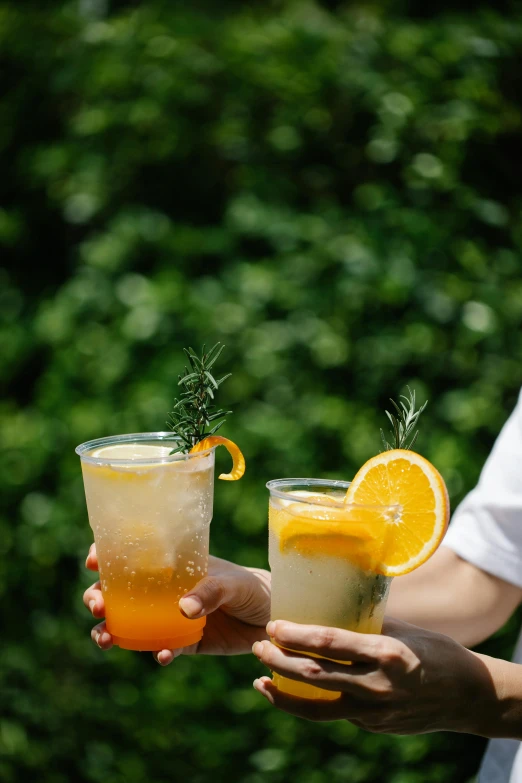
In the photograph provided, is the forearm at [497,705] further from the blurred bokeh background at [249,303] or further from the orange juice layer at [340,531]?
the blurred bokeh background at [249,303]

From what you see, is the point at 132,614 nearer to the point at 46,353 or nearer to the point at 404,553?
the point at 404,553

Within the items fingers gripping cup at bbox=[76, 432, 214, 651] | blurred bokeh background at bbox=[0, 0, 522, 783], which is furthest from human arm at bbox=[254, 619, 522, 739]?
blurred bokeh background at bbox=[0, 0, 522, 783]


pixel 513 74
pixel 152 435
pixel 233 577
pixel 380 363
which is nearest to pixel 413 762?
pixel 380 363

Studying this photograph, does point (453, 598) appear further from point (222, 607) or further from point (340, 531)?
point (340, 531)

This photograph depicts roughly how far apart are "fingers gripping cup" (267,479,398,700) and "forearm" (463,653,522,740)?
0.30 meters

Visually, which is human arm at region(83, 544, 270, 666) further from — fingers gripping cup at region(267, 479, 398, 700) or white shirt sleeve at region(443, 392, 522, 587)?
white shirt sleeve at region(443, 392, 522, 587)

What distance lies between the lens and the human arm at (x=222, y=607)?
1.80 m

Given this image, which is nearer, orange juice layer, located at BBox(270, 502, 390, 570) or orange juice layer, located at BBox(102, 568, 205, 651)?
orange juice layer, located at BBox(270, 502, 390, 570)

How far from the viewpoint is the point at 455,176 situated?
140 inches

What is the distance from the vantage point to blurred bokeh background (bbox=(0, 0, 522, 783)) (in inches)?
138

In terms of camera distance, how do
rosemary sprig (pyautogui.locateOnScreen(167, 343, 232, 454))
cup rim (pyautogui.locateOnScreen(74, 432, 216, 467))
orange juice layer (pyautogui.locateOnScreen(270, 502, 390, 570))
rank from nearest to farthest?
orange juice layer (pyautogui.locateOnScreen(270, 502, 390, 570)) < cup rim (pyautogui.locateOnScreen(74, 432, 216, 467)) < rosemary sprig (pyautogui.locateOnScreen(167, 343, 232, 454))

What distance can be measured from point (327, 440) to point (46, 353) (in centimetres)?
155

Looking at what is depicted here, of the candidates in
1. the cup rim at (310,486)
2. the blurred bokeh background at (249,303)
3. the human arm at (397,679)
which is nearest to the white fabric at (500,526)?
the human arm at (397,679)

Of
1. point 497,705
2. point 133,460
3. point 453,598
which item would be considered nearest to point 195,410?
point 133,460
